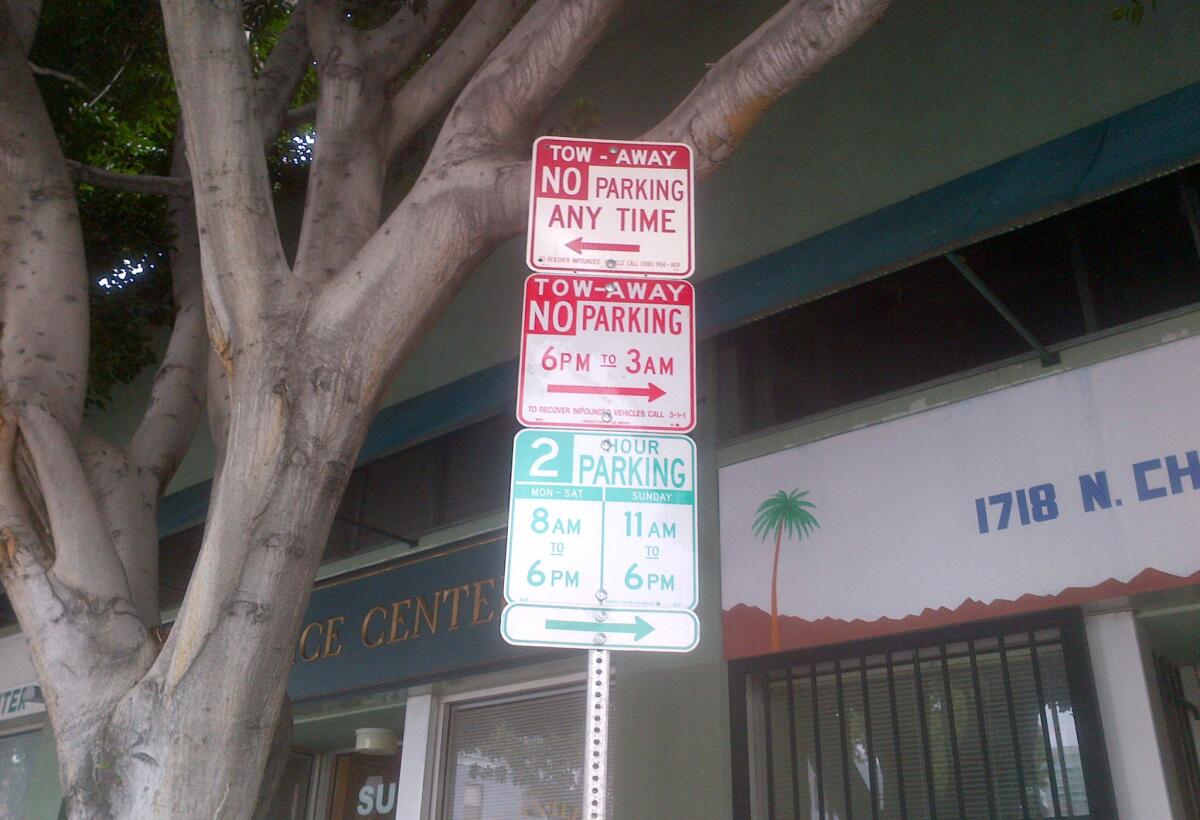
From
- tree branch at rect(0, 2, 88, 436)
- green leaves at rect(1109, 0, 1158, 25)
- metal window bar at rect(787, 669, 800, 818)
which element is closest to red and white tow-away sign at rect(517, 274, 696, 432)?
tree branch at rect(0, 2, 88, 436)

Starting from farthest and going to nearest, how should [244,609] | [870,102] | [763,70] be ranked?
[870,102] < [763,70] < [244,609]

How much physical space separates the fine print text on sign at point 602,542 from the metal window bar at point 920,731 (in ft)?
10.9

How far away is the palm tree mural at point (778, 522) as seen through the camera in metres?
5.81

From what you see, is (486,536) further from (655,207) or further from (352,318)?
(655,207)

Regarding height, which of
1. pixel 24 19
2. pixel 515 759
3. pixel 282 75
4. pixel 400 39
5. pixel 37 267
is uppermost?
pixel 282 75

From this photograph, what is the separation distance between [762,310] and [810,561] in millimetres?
1347

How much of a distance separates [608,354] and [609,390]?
0.10m

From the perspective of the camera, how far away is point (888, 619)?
5.37m

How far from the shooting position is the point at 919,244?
5.11 metres

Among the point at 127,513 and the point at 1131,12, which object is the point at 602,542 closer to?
the point at 127,513

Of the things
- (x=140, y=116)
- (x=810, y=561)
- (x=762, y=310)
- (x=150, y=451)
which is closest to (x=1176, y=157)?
(x=762, y=310)

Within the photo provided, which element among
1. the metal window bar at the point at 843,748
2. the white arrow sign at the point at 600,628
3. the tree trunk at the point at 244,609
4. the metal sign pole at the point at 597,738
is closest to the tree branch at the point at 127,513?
the tree trunk at the point at 244,609

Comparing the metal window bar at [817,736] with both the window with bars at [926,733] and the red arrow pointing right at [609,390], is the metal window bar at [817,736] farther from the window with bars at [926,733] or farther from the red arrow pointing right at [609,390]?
the red arrow pointing right at [609,390]

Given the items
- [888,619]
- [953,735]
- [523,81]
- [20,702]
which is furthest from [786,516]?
[20,702]
